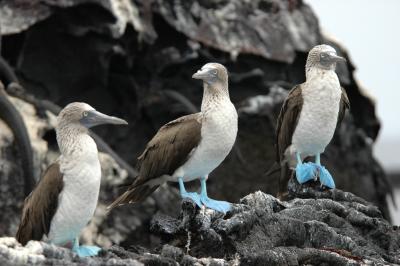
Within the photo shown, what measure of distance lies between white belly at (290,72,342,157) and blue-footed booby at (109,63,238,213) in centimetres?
155

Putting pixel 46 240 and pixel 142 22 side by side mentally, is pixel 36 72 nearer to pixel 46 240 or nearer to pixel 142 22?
pixel 142 22

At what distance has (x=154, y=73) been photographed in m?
27.0

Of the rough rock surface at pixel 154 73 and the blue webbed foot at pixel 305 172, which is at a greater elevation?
the rough rock surface at pixel 154 73

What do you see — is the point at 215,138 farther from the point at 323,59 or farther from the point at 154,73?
the point at 154,73

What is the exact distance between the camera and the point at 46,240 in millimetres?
12719

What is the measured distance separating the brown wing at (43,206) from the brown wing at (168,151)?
1.68 metres

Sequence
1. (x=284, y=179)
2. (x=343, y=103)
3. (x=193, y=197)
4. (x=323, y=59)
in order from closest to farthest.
Answer: (x=193, y=197), (x=323, y=59), (x=343, y=103), (x=284, y=179)

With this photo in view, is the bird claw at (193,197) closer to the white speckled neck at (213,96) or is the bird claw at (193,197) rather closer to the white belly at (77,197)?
the white speckled neck at (213,96)

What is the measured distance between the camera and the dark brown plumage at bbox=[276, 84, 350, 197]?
15617 millimetres

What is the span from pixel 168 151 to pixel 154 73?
12730mm

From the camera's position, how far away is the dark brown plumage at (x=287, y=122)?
51.2 ft

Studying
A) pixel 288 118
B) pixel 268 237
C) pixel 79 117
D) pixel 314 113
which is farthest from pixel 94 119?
pixel 288 118

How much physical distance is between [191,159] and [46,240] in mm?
2233

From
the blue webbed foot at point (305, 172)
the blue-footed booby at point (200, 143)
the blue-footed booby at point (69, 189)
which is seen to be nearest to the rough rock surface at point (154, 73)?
the blue webbed foot at point (305, 172)
